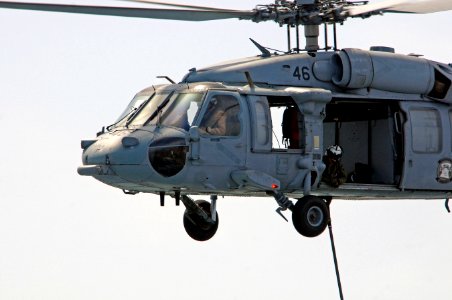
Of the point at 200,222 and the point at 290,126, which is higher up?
the point at 290,126

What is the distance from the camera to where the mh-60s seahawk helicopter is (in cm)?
2505

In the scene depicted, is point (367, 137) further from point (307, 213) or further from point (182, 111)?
Result: point (182, 111)

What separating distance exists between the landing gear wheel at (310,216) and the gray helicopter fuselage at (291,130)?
0.27 m

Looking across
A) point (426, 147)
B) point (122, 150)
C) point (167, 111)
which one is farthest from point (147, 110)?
point (426, 147)

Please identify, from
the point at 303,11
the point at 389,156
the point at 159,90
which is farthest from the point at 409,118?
the point at 159,90

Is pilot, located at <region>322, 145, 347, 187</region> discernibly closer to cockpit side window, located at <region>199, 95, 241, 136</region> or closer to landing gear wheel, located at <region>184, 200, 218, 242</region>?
cockpit side window, located at <region>199, 95, 241, 136</region>

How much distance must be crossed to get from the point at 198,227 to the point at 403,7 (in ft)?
17.8

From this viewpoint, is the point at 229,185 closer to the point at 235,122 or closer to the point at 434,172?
the point at 235,122


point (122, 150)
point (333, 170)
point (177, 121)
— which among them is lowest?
point (333, 170)

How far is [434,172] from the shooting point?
90.7ft

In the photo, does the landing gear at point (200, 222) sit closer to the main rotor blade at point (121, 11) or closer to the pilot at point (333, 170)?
the pilot at point (333, 170)

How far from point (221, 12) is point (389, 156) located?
408 centimetres

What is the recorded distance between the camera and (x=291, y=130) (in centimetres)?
2662

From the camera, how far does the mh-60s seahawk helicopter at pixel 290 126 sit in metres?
25.0
